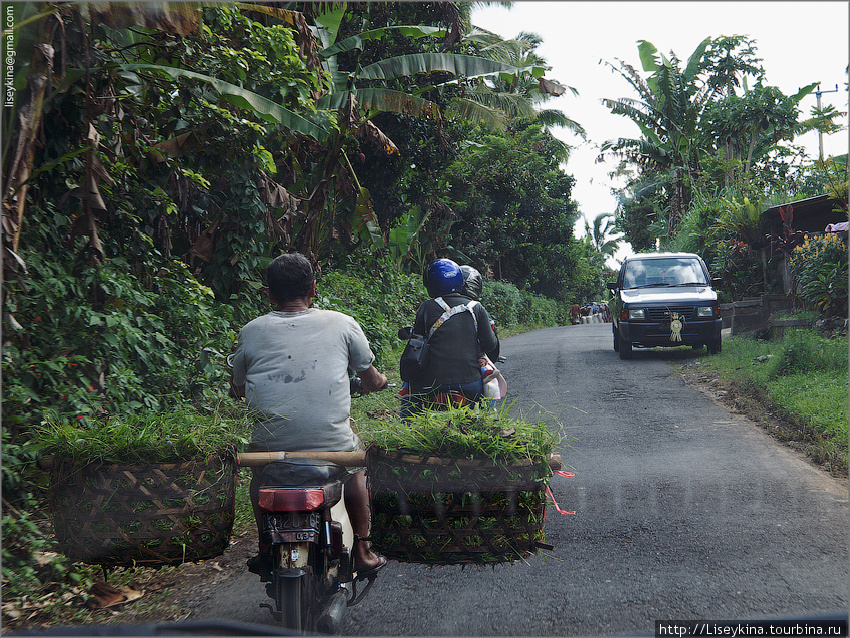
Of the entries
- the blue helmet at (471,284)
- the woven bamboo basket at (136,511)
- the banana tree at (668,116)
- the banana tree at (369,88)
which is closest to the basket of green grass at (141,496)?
the woven bamboo basket at (136,511)

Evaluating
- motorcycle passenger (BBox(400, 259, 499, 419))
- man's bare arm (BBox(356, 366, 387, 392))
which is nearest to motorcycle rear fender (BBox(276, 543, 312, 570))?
man's bare arm (BBox(356, 366, 387, 392))

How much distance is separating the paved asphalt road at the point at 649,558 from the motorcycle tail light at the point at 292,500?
108 cm

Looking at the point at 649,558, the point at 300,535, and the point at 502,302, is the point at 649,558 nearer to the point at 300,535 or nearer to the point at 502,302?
the point at 300,535

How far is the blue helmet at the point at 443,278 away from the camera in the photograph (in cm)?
471

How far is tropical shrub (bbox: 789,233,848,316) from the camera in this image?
11664 mm

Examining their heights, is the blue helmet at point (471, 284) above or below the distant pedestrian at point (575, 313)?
above

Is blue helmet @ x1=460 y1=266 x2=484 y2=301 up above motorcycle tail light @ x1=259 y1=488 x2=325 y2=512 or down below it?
above

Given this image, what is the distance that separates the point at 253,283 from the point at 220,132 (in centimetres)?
220

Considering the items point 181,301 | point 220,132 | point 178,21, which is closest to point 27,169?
point 178,21

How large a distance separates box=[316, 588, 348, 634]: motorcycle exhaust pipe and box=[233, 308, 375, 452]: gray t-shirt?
0.68m

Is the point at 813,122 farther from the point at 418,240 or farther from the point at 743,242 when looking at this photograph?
the point at 418,240

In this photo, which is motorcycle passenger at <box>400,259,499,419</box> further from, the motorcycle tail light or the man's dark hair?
the motorcycle tail light

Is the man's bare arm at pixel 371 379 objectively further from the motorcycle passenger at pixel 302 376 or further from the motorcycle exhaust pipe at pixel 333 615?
the motorcycle exhaust pipe at pixel 333 615

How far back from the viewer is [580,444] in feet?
24.6
